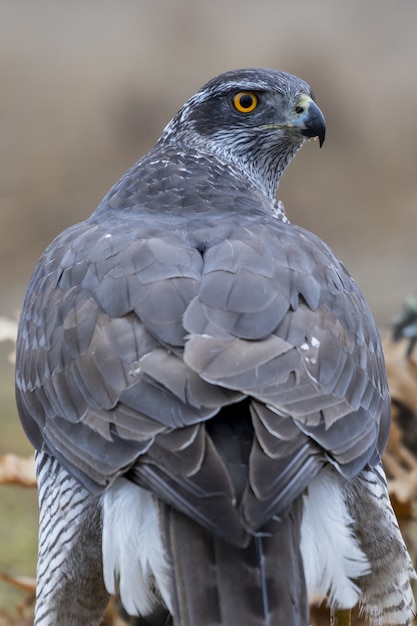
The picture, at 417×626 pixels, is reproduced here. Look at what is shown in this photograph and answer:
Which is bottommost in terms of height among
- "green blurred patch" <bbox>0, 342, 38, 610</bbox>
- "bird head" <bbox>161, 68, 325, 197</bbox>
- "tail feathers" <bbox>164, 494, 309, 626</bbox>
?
"green blurred patch" <bbox>0, 342, 38, 610</bbox>

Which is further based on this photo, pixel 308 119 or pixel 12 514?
pixel 12 514

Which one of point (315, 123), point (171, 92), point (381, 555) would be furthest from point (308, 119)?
point (171, 92)

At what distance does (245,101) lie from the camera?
463cm

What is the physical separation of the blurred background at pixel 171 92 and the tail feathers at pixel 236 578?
6.10 metres

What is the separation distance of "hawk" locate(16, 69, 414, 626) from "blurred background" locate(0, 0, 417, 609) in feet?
16.6

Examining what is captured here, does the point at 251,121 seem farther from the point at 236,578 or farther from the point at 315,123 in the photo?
the point at 236,578

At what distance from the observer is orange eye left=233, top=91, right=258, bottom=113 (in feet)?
15.1

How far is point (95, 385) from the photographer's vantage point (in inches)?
120

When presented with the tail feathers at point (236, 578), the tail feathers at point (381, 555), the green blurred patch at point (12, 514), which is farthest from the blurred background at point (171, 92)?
the tail feathers at point (236, 578)

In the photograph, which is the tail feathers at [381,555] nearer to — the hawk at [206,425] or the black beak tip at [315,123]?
the hawk at [206,425]

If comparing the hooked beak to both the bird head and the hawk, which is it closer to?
the bird head

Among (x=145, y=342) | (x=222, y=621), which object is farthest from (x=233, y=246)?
(x=222, y=621)

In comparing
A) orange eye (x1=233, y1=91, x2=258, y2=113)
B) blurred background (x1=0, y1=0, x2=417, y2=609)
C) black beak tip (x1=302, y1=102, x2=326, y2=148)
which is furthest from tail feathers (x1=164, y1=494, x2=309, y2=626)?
blurred background (x1=0, y1=0, x2=417, y2=609)

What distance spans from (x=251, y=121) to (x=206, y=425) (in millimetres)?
2135
